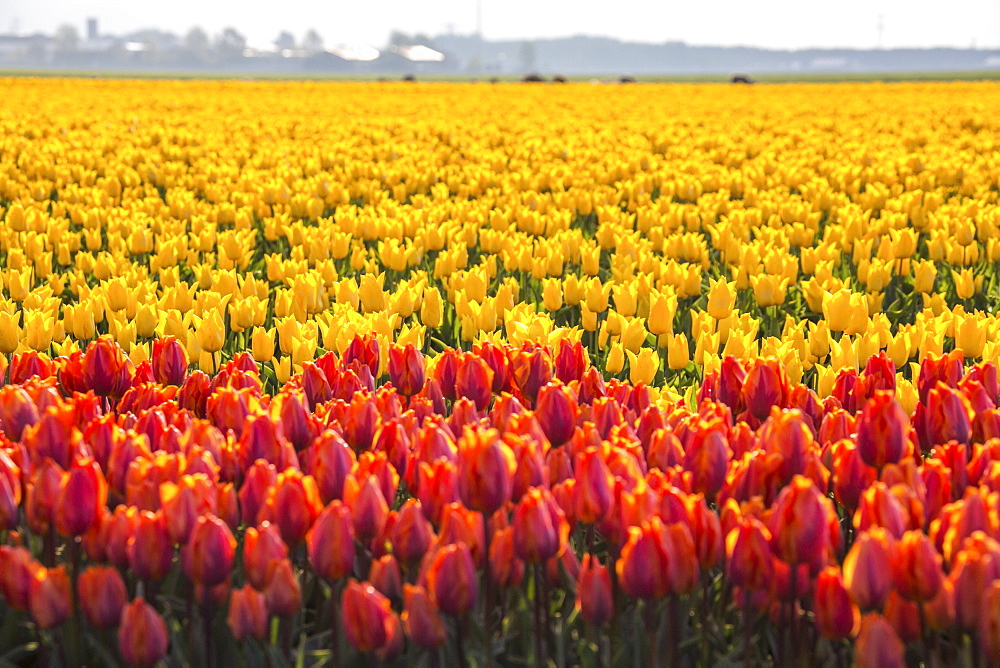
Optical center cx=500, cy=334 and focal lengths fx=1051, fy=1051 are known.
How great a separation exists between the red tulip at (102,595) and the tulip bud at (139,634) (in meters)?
0.04

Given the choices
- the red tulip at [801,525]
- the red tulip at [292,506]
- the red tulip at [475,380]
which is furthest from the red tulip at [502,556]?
the red tulip at [475,380]

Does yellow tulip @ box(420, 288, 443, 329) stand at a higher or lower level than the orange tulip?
Answer: lower

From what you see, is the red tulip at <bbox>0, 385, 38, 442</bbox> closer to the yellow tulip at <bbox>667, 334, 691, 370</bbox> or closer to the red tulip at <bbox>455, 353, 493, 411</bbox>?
the red tulip at <bbox>455, 353, 493, 411</bbox>

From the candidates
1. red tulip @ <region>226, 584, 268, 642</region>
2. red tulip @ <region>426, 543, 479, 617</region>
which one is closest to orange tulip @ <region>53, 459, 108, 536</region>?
red tulip @ <region>226, 584, 268, 642</region>

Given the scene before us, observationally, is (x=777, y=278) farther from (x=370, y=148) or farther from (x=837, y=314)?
(x=370, y=148)

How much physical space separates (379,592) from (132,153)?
452 inches

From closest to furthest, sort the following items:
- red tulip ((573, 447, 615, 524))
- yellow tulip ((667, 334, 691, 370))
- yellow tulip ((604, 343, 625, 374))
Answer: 1. red tulip ((573, 447, 615, 524))
2. yellow tulip ((604, 343, 625, 374))
3. yellow tulip ((667, 334, 691, 370))

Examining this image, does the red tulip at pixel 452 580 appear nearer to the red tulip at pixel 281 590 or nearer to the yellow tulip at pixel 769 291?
the red tulip at pixel 281 590

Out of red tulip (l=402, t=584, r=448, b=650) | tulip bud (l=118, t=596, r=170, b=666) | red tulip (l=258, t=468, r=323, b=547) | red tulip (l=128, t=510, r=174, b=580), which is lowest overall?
tulip bud (l=118, t=596, r=170, b=666)

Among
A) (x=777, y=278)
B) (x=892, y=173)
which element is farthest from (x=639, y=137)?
(x=777, y=278)

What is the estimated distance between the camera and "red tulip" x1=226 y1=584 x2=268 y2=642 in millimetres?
1855

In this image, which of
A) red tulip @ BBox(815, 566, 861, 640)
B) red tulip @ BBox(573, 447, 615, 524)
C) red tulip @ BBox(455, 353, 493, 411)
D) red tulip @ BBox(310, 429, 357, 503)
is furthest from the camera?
red tulip @ BBox(455, 353, 493, 411)

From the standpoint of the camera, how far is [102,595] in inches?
73.3

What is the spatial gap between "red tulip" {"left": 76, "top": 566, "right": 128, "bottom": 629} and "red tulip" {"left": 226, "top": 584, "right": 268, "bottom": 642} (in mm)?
209
